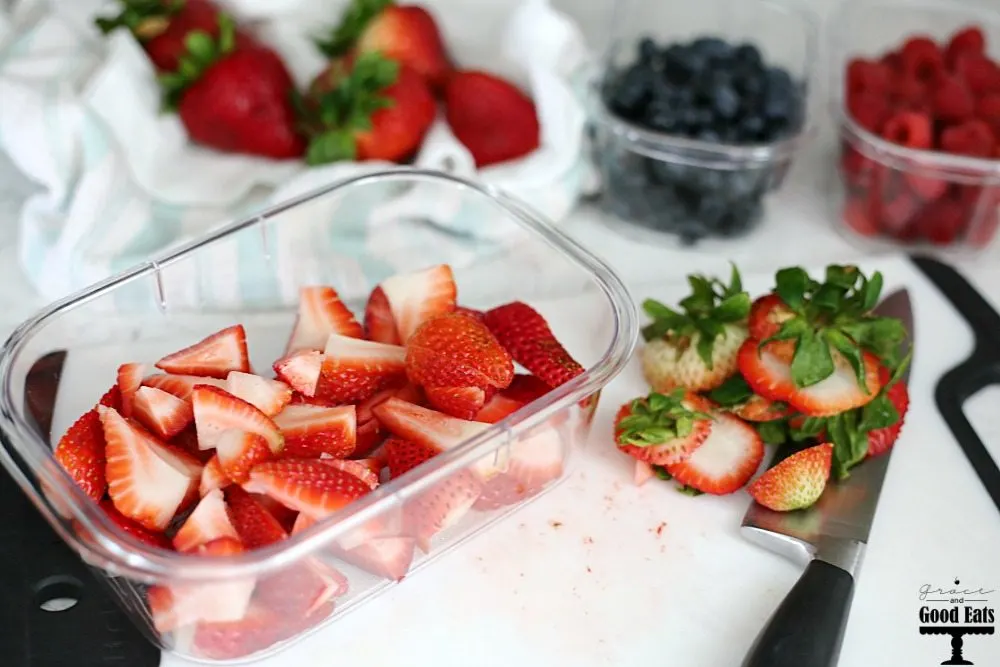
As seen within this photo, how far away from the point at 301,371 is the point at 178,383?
0.09 metres

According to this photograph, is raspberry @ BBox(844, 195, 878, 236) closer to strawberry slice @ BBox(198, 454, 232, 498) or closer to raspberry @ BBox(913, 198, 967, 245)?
raspberry @ BBox(913, 198, 967, 245)

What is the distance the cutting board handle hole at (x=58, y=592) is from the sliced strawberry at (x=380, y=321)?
0.30 meters

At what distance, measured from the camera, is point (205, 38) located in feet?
3.90

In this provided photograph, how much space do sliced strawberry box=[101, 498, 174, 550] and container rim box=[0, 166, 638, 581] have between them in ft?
0.12

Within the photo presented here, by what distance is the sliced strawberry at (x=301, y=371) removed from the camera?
841mm

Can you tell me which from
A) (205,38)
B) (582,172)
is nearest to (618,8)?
(582,172)

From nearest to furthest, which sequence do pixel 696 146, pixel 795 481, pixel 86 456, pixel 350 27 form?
1. pixel 86 456
2. pixel 795 481
3. pixel 696 146
4. pixel 350 27

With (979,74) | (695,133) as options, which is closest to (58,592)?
(695,133)

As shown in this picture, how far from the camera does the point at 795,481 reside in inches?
33.9

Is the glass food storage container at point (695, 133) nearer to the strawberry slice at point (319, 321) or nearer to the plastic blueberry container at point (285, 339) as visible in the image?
the plastic blueberry container at point (285, 339)

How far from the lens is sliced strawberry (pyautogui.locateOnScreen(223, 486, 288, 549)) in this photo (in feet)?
2.40

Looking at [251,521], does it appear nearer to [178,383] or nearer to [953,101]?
[178,383]

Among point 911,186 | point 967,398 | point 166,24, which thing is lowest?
point 967,398

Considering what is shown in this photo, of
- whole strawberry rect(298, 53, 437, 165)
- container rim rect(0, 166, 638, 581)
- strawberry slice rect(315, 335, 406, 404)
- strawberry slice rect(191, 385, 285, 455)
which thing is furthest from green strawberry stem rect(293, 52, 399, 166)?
strawberry slice rect(191, 385, 285, 455)
